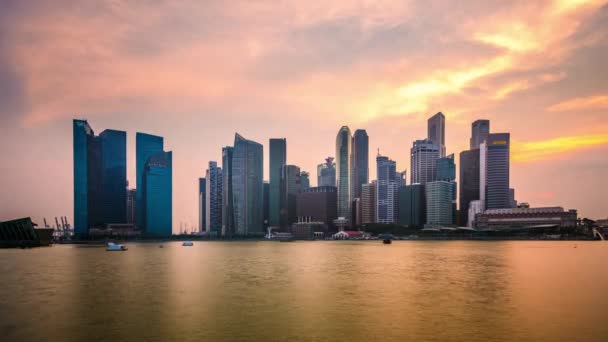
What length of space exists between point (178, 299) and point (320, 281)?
2796 centimetres

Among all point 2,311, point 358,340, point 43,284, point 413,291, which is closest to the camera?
point 358,340

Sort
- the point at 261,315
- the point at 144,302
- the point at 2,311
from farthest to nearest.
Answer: the point at 144,302 → the point at 2,311 → the point at 261,315

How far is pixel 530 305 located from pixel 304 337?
32.3 m

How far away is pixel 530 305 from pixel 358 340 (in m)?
28.8

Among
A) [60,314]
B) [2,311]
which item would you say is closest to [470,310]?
[60,314]

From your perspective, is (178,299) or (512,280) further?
(512,280)

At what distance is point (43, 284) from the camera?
76.4m

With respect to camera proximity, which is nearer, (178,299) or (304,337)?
(304,337)

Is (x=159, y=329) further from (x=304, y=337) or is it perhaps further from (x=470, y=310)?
(x=470, y=310)

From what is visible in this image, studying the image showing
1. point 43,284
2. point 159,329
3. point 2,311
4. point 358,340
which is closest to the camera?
point 358,340

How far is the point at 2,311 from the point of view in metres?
51.1

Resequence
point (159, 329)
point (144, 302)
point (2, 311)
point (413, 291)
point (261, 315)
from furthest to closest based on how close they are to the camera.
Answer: point (413, 291) → point (144, 302) → point (2, 311) → point (261, 315) → point (159, 329)

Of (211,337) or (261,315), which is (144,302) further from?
(211,337)

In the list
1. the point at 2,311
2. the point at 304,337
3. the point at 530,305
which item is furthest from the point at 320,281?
the point at 2,311
